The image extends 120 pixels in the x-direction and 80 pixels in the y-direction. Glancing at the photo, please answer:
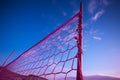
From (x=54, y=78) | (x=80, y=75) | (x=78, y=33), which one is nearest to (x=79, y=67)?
(x=80, y=75)

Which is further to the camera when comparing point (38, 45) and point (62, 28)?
point (38, 45)

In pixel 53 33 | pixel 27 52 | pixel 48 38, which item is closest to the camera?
pixel 53 33

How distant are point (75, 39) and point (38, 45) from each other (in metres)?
3.47

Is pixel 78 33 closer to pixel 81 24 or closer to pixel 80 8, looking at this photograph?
pixel 81 24

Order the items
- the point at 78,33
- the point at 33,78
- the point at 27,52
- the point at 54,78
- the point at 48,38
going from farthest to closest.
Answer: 1. the point at 27,52
2. the point at 48,38
3. the point at 33,78
4. the point at 78,33
5. the point at 54,78

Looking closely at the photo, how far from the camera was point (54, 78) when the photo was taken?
8.48 feet

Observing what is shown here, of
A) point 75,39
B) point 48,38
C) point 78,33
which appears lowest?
point 75,39

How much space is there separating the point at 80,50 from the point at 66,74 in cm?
62

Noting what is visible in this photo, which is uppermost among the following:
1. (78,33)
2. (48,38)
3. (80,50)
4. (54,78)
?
(48,38)

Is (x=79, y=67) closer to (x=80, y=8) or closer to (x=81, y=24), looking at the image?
(x=81, y=24)

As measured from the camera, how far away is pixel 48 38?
5.08 meters

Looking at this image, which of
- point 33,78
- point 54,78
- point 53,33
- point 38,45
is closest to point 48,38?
point 53,33

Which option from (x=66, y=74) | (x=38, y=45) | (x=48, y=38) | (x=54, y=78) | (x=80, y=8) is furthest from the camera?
(x=38, y=45)

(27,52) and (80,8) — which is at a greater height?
(80,8)
